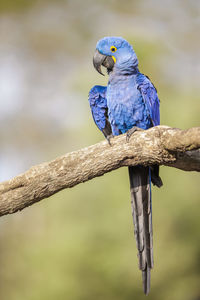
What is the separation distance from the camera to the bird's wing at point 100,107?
4000 millimetres

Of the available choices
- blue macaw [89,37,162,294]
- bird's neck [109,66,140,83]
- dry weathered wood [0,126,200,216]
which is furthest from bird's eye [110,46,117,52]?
dry weathered wood [0,126,200,216]

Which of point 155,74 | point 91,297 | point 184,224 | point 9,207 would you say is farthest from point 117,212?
point 9,207

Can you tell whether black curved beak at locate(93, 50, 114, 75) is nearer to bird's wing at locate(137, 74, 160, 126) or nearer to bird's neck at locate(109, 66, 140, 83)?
bird's neck at locate(109, 66, 140, 83)

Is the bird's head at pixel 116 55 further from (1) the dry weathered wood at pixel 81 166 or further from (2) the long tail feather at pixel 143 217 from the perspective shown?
(2) the long tail feather at pixel 143 217

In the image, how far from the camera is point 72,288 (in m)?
5.99

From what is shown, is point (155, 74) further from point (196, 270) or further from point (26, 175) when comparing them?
point (26, 175)

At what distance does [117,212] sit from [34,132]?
3.40 m

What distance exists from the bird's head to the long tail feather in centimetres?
105

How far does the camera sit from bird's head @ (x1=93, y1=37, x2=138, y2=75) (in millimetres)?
3727

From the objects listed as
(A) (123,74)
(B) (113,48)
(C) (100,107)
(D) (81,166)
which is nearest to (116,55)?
(B) (113,48)

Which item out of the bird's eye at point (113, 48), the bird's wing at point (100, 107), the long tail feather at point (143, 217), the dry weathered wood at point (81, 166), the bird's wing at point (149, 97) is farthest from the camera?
the bird's wing at point (100, 107)

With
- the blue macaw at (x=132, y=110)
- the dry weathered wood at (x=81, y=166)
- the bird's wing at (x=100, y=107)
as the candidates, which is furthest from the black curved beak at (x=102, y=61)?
the dry weathered wood at (x=81, y=166)

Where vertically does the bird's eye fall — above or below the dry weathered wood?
above

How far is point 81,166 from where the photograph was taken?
3062 millimetres
